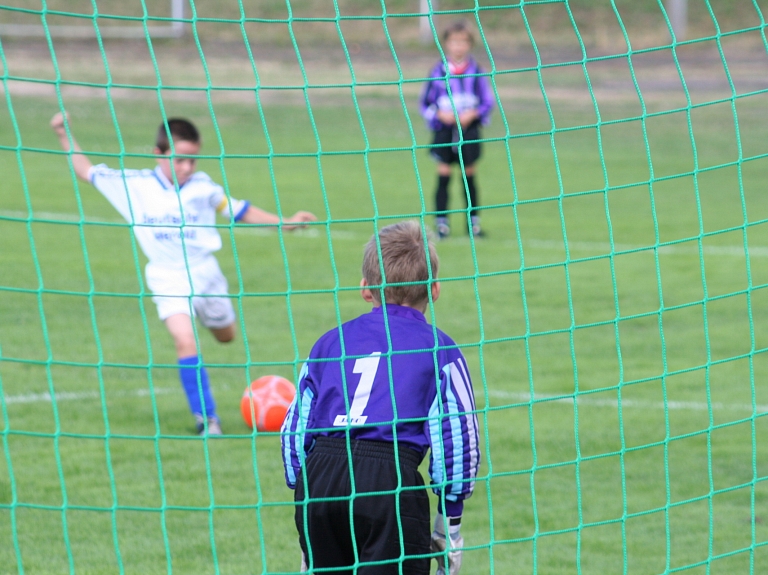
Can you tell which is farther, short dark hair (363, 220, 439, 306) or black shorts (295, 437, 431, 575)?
short dark hair (363, 220, 439, 306)

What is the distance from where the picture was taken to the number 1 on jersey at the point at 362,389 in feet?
10.1

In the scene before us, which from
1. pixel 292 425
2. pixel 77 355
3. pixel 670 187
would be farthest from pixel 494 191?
pixel 292 425

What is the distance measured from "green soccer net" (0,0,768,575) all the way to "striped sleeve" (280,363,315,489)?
0.11 metres

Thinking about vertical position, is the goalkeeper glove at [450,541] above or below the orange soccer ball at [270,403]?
below

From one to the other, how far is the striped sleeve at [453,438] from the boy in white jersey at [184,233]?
102 inches

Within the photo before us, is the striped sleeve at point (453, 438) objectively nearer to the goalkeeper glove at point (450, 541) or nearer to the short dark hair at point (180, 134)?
the goalkeeper glove at point (450, 541)

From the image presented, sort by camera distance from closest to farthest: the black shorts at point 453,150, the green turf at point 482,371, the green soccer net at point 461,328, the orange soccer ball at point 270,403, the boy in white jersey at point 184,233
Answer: the green soccer net at point 461,328, the green turf at point 482,371, the orange soccer ball at point 270,403, the boy in white jersey at point 184,233, the black shorts at point 453,150

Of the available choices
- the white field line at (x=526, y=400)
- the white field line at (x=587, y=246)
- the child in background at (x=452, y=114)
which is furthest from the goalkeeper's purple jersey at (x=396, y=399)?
the child in background at (x=452, y=114)

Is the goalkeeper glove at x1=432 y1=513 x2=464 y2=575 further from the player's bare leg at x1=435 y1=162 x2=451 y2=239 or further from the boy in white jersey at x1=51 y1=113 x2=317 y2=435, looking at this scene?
the player's bare leg at x1=435 y1=162 x2=451 y2=239

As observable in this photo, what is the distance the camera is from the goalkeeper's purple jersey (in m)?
3.06

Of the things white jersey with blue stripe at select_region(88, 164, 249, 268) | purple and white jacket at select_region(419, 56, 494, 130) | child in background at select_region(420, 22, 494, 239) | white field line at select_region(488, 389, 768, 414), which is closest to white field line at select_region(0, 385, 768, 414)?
white field line at select_region(488, 389, 768, 414)

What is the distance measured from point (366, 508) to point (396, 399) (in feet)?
1.00

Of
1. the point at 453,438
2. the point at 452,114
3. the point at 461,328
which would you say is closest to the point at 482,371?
the point at 453,438

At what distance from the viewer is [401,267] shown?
3232 mm
